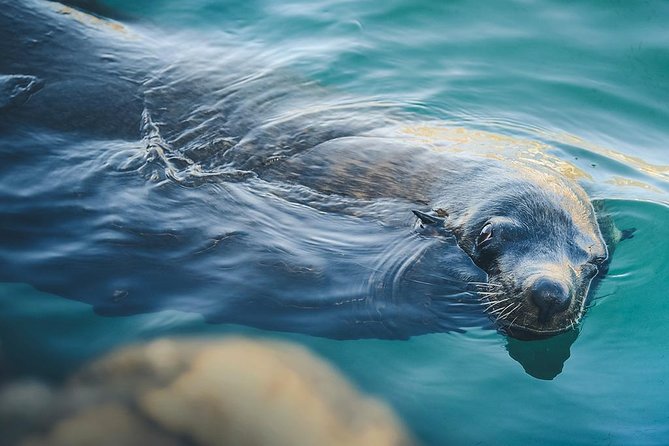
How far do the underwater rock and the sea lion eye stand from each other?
1113 mm

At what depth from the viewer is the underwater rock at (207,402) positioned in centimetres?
347

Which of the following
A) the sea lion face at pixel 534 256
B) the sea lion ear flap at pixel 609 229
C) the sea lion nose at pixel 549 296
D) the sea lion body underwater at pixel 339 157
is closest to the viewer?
the sea lion nose at pixel 549 296

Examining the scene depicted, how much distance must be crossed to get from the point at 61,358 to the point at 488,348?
2141 millimetres

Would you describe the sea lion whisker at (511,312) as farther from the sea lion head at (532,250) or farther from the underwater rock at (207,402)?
the underwater rock at (207,402)

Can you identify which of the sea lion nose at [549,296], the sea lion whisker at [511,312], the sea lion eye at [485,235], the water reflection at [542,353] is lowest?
the water reflection at [542,353]

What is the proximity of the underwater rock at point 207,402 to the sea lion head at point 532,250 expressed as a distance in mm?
930

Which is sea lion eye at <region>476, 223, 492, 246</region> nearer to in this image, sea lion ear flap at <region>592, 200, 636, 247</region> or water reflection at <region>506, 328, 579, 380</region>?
water reflection at <region>506, 328, 579, 380</region>

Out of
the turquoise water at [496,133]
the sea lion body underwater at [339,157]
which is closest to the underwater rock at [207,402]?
the turquoise water at [496,133]

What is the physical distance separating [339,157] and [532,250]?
4.51 feet

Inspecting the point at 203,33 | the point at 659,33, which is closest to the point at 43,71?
the point at 203,33

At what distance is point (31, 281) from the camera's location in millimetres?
4180

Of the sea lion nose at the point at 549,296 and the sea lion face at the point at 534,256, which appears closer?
the sea lion nose at the point at 549,296

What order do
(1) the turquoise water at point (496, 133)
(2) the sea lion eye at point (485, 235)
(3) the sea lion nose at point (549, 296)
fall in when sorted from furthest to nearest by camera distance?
(2) the sea lion eye at point (485, 235) < (3) the sea lion nose at point (549, 296) < (1) the turquoise water at point (496, 133)

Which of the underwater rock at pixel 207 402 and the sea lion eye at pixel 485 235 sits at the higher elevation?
the sea lion eye at pixel 485 235
